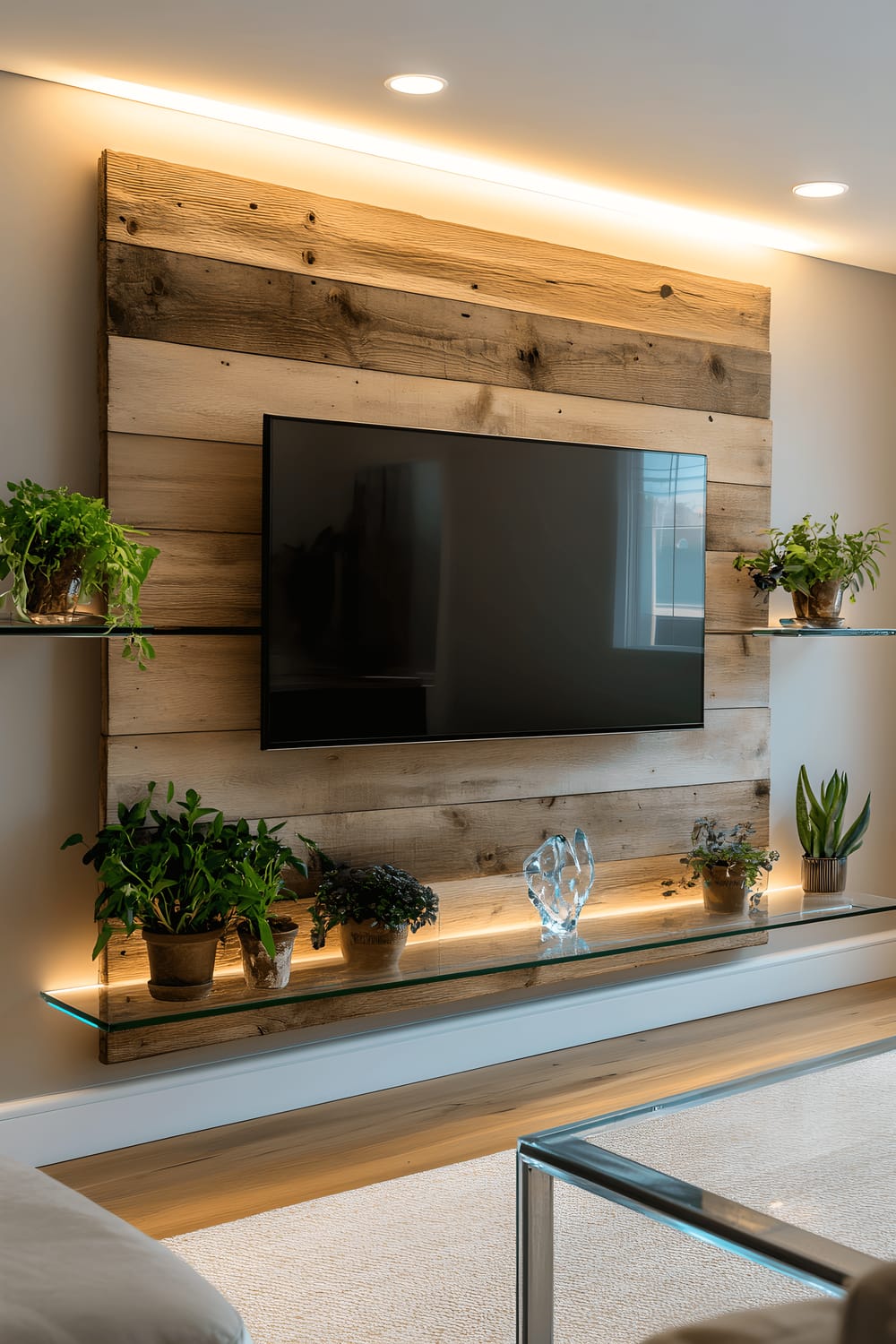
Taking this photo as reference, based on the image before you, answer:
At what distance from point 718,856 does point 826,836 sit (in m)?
0.58

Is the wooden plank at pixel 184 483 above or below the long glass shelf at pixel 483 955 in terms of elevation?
above

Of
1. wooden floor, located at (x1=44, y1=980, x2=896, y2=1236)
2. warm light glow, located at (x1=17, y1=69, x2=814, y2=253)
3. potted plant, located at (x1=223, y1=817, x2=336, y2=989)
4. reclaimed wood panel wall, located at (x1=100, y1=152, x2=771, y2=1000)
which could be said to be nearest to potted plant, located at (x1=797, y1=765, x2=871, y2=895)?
reclaimed wood panel wall, located at (x1=100, y1=152, x2=771, y2=1000)

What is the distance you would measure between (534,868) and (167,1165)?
1.18 meters

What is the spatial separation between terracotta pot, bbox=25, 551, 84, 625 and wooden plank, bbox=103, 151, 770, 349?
79 cm

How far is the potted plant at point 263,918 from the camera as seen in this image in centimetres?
273

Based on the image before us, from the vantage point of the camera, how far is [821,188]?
3.51m

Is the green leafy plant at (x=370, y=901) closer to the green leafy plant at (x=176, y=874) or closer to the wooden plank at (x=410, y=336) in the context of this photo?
the green leafy plant at (x=176, y=874)

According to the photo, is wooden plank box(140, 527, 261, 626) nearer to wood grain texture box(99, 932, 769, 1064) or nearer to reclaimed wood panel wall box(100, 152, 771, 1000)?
reclaimed wood panel wall box(100, 152, 771, 1000)

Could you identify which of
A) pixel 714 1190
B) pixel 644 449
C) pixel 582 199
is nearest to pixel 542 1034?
pixel 644 449

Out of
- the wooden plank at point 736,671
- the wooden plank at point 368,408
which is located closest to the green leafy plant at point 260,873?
the wooden plank at point 368,408

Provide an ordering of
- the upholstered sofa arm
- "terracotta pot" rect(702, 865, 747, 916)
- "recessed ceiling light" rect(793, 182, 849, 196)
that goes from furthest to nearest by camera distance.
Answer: "terracotta pot" rect(702, 865, 747, 916) → "recessed ceiling light" rect(793, 182, 849, 196) → the upholstered sofa arm

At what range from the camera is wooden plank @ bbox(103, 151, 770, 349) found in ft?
9.36

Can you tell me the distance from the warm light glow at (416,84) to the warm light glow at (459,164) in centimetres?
30

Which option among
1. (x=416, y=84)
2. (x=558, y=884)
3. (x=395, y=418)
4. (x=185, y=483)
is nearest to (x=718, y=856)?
(x=558, y=884)
